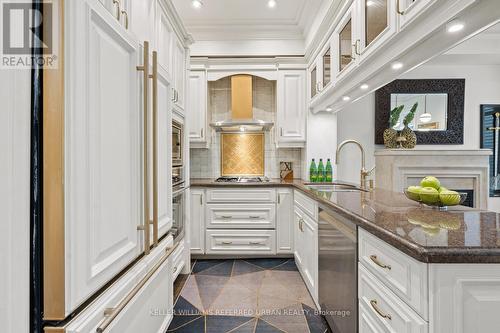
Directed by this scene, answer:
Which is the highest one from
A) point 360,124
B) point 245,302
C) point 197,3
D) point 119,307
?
point 197,3

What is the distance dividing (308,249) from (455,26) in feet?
6.20

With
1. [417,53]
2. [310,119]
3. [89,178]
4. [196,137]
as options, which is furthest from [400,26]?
[196,137]

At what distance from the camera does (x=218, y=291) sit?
8.52 ft

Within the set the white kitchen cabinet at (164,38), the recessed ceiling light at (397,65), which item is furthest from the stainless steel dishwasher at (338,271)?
the white kitchen cabinet at (164,38)

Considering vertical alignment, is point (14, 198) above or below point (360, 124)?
below

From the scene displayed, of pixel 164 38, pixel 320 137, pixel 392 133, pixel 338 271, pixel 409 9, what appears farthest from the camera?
pixel 392 133

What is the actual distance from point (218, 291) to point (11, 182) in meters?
2.27

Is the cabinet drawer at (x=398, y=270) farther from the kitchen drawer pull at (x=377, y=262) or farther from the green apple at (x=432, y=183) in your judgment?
the green apple at (x=432, y=183)

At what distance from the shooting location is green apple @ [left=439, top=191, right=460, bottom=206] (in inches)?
55.5

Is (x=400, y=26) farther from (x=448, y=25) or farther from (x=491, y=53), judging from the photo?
(x=491, y=53)

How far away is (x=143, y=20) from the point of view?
1.73m

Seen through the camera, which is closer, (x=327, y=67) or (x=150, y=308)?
(x=150, y=308)

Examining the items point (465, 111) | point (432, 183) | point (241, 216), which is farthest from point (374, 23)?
point (465, 111)

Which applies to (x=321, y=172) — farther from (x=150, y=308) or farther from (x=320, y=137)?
(x=150, y=308)
